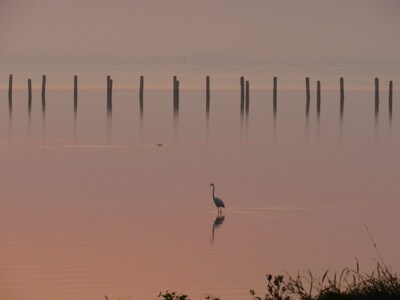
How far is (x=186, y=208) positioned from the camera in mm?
30328

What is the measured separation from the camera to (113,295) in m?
19.4

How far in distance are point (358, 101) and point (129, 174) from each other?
6797 centimetres

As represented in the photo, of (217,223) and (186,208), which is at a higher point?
(186,208)

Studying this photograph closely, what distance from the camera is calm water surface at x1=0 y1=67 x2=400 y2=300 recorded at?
21.2 metres

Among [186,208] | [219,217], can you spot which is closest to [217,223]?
[219,217]

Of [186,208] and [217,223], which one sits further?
[186,208]

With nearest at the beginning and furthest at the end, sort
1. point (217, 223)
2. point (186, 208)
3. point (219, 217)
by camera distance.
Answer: point (217, 223)
point (219, 217)
point (186, 208)

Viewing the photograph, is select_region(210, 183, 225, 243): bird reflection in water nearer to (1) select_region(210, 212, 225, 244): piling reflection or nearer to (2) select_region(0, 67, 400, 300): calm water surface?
(1) select_region(210, 212, 225, 244): piling reflection

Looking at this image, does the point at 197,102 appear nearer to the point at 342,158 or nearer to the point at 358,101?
the point at 358,101

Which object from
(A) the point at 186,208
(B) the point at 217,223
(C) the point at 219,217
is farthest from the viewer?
(A) the point at 186,208

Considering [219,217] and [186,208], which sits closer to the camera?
[219,217]

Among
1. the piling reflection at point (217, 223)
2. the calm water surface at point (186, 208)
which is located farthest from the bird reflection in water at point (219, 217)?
the calm water surface at point (186, 208)

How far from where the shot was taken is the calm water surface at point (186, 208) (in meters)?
21.2

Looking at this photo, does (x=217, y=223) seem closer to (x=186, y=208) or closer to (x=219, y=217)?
(x=219, y=217)
